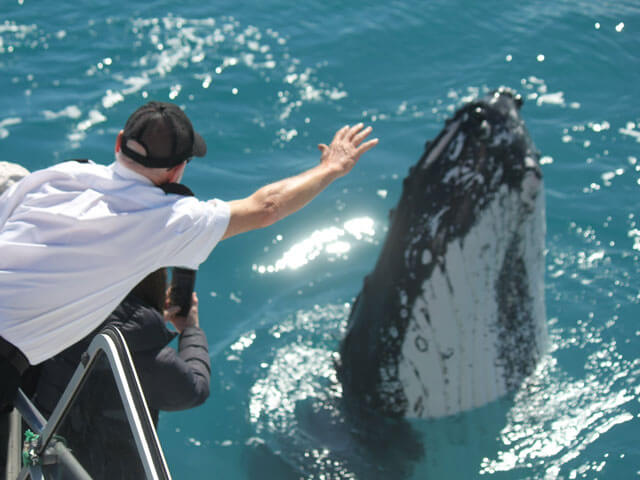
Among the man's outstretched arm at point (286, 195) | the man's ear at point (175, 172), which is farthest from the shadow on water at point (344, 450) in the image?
the man's ear at point (175, 172)

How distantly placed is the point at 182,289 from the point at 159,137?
1.00m

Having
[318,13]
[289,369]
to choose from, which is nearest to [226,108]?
[318,13]

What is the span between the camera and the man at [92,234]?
2.94 meters

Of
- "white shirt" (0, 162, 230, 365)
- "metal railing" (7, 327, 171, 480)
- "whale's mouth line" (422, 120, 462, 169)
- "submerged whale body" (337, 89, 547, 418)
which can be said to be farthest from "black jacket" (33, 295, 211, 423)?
"whale's mouth line" (422, 120, 462, 169)

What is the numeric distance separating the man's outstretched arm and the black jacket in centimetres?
54

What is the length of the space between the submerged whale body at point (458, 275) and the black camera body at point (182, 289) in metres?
1.24

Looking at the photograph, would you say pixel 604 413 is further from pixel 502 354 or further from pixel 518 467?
pixel 502 354

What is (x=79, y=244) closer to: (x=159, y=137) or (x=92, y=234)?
(x=92, y=234)

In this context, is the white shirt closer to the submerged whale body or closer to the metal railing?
the metal railing

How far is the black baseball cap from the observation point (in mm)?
3221

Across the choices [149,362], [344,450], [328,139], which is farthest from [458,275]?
[328,139]

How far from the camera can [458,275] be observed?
432 centimetres

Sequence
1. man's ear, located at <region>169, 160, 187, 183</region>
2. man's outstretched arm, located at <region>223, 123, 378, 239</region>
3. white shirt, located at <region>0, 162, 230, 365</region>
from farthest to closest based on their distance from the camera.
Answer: man's outstretched arm, located at <region>223, 123, 378, 239</region> < man's ear, located at <region>169, 160, 187, 183</region> < white shirt, located at <region>0, 162, 230, 365</region>

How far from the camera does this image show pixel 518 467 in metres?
4.96
